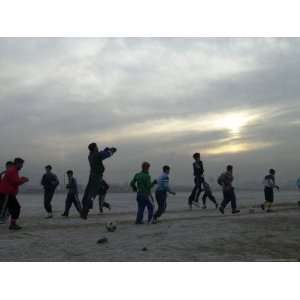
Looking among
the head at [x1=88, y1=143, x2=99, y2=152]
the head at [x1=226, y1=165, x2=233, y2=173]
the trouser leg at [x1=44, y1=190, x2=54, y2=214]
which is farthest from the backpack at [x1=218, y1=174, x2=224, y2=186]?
the trouser leg at [x1=44, y1=190, x2=54, y2=214]

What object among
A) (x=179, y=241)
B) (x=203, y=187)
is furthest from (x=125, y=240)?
(x=203, y=187)

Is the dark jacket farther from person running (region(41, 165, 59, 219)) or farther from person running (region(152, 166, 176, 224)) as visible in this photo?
person running (region(152, 166, 176, 224))

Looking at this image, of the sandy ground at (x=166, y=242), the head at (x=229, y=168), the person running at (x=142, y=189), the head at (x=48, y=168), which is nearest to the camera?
the sandy ground at (x=166, y=242)

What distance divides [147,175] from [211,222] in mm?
2221

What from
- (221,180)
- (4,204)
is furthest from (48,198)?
(221,180)

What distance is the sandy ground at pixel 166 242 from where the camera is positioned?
29.2 ft

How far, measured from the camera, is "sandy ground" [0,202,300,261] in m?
8.90

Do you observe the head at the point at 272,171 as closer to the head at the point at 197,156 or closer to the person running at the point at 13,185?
the head at the point at 197,156

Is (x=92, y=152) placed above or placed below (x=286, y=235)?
above

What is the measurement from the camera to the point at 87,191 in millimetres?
13102

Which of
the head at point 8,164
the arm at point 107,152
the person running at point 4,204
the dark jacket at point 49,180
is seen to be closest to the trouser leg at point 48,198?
the dark jacket at point 49,180

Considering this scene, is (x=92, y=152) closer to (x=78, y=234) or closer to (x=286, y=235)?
(x=78, y=234)

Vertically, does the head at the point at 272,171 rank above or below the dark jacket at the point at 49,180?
above

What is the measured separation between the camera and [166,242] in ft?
32.8
